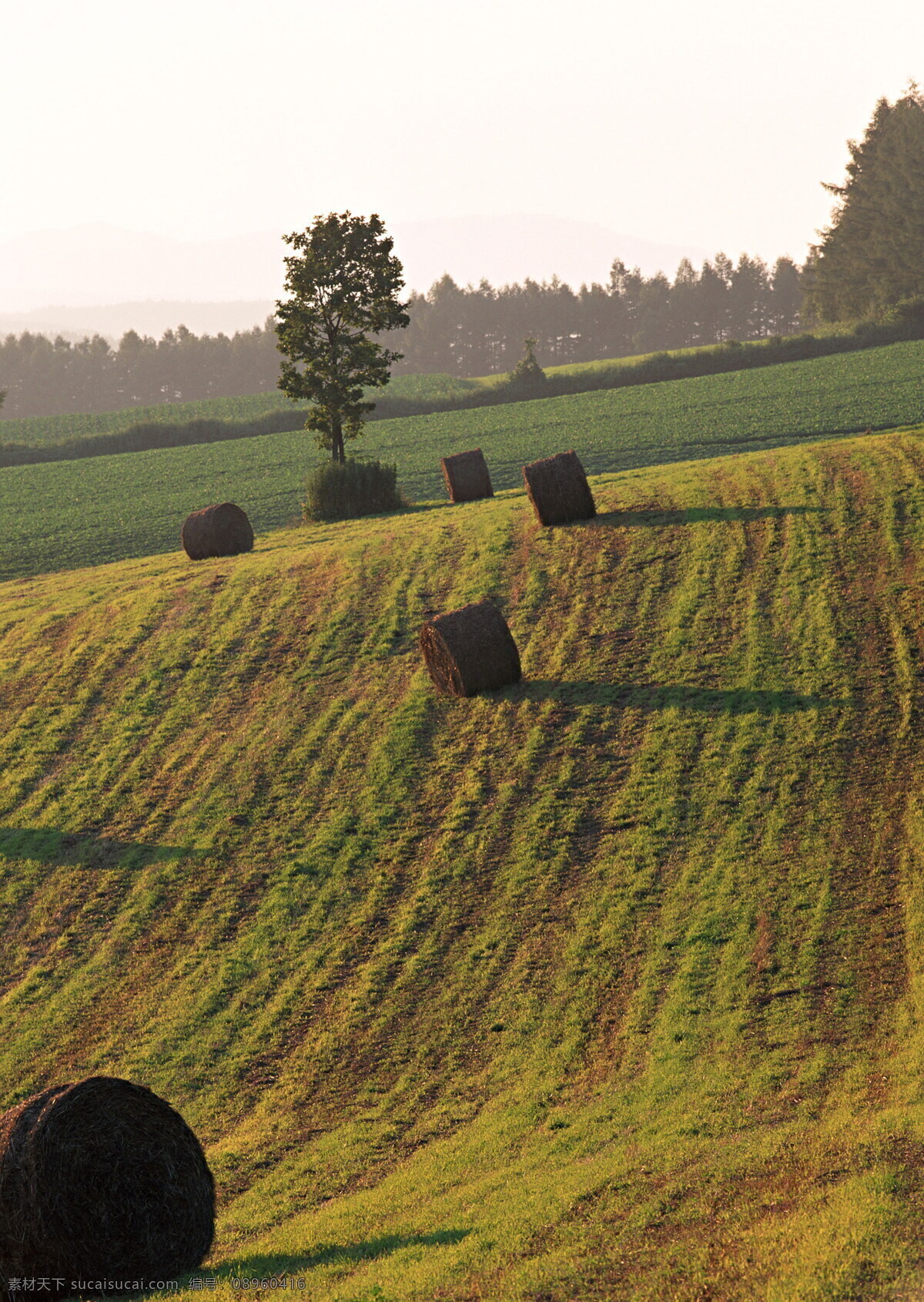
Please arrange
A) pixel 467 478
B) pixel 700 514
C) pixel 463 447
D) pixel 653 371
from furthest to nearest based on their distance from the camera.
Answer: pixel 653 371, pixel 463 447, pixel 467 478, pixel 700 514

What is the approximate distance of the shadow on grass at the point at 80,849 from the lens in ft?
73.2

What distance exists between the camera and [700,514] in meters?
33.3

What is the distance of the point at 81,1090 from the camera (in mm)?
11055

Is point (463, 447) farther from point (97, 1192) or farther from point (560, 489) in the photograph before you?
point (97, 1192)

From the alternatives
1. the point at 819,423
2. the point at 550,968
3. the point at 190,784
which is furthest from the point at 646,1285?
the point at 819,423

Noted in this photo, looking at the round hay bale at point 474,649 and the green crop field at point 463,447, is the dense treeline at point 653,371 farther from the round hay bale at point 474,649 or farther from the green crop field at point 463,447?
the round hay bale at point 474,649

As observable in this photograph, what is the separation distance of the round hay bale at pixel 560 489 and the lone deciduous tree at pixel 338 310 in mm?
12553

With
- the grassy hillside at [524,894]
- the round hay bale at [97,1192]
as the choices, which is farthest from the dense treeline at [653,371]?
the round hay bale at [97,1192]

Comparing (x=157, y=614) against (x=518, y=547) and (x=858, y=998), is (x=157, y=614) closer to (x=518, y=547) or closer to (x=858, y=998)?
(x=518, y=547)

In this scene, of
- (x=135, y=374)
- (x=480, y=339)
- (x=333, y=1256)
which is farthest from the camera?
(x=480, y=339)

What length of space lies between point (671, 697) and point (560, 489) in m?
10.5

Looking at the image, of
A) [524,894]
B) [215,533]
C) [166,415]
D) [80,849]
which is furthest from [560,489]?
[166,415]

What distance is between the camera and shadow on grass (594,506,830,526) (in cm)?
3222

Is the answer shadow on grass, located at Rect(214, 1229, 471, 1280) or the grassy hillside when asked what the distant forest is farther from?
shadow on grass, located at Rect(214, 1229, 471, 1280)
